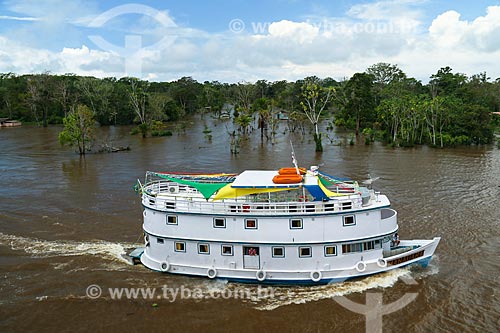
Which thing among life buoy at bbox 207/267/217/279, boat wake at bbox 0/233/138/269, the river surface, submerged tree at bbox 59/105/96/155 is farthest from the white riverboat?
submerged tree at bbox 59/105/96/155

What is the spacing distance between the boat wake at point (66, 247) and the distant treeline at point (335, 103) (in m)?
32.7

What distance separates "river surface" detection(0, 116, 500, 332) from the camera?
14883 millimetres

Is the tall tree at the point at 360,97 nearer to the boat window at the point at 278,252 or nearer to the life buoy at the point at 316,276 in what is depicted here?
the life buoy at the point at 316,276

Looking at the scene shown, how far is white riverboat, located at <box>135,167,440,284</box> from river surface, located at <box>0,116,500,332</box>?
651 millimetres

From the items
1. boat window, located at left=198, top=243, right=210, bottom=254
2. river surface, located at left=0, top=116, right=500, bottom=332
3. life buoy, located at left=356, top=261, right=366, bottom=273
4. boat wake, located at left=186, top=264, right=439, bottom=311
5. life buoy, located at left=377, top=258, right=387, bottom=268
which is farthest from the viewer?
boat window, located at left=198, top=243, right=210, bottom=254

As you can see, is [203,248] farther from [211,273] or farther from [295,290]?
[295,290]

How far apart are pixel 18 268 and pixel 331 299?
43.6 ft

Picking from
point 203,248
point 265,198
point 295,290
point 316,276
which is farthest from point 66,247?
point 316,276

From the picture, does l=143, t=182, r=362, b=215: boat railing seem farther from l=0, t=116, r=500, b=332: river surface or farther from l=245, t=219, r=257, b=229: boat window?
l=0, t=116, r=500, b=332: river surface

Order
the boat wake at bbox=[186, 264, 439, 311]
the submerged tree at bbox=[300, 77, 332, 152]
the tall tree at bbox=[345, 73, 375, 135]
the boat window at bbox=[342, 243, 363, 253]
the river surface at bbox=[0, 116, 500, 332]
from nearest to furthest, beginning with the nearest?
the river surface at bbox=[0, 116, 500, 332], the boat wake at bbox=[186, 264, 439, 311], the boat window at bbox=[342, 243, 363, 253], the submerged tree at bbox=[300, 77, 332, 152], the tall tree at bbox=[345, 73, 375, 135]

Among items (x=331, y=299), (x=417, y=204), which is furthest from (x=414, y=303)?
(x=417, y=204)

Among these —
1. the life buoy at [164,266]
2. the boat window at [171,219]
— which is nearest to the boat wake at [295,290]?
the life buoy at [164,266]

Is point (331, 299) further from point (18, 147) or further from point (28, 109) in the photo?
point (28, 109)

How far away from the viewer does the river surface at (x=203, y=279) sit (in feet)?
48.8
